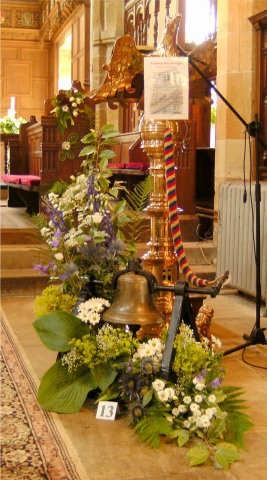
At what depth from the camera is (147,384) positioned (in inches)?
114

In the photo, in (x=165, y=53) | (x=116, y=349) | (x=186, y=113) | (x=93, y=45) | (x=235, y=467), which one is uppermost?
(x=93, y=45)

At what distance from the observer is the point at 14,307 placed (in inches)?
208

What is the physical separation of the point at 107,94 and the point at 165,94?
955 millimetres

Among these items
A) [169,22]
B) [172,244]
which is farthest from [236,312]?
[169,22]

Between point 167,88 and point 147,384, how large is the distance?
1.41m

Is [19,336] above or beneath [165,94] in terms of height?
beneath

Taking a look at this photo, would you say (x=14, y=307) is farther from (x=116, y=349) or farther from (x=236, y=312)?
(x=116, y=349)

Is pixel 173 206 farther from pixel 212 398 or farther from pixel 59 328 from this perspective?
pixel 212 398

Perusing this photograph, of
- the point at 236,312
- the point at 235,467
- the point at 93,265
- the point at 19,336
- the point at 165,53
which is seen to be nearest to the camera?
the point at 235,467

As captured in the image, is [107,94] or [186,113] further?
[107,94]

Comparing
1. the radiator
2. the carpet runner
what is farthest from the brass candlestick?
the radiator

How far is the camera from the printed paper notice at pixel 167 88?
11.6 feet

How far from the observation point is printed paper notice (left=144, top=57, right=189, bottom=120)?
353 cm

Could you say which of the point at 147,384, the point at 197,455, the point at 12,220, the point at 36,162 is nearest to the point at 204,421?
the point at 197,455
